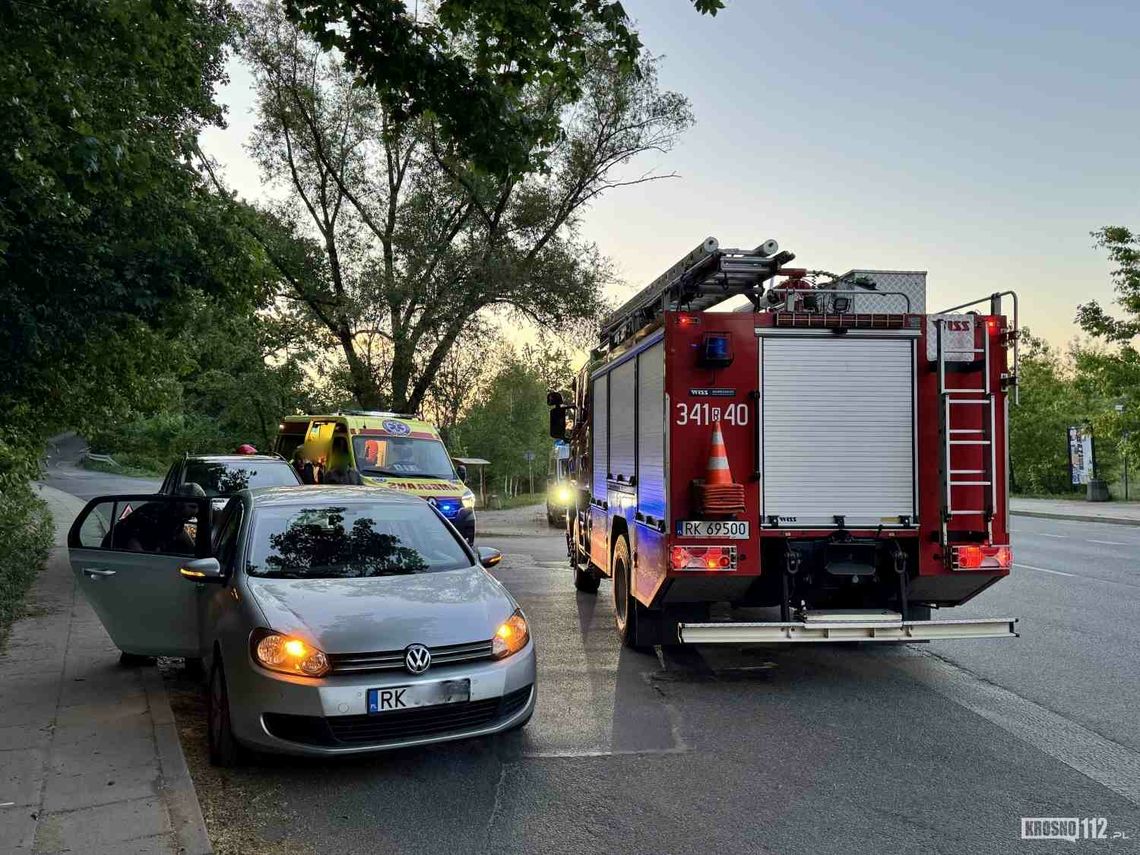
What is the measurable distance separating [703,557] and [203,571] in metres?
3.30

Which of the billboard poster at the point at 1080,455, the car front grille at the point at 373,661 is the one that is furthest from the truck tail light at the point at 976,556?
the billboard poster at the point at 1080,455

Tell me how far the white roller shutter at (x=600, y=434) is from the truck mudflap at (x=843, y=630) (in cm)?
301

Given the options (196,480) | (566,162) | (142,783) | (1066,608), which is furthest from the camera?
(566,162)

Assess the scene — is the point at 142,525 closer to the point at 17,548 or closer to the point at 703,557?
the point at 703,557

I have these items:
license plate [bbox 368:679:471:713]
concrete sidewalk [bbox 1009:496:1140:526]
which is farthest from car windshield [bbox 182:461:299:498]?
concrete sidewalk [bbox 1009:496:1140:526]

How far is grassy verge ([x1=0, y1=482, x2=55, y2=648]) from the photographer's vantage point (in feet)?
30.4

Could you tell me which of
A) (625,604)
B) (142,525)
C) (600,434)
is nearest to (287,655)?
(142,525)

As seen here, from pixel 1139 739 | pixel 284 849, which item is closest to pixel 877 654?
pixel 1139 739

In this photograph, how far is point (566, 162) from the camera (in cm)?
2511

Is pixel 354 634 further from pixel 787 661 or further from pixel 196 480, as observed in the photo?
pixel 196 480

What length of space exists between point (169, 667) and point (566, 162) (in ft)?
66.2

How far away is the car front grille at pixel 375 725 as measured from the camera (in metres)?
4.52

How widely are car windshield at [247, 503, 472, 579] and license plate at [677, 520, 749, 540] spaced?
157 centimetres

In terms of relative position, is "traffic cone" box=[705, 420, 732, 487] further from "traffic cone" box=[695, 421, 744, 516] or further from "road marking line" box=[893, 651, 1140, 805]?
"road marking line" box=[893, 651, 1140, 805]
